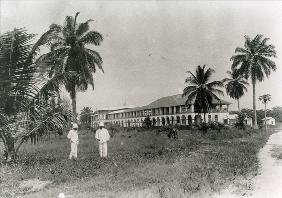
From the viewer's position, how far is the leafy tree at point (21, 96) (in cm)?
1066

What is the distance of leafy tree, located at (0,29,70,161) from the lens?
35.0 feet

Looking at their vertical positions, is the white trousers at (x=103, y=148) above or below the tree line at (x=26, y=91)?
below

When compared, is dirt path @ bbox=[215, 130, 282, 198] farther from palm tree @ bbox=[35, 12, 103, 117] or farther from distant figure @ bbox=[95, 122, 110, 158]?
palm tree @ bbox=[35, 12, 103, 117]

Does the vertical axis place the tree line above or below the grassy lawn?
above

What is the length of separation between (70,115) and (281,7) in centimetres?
676

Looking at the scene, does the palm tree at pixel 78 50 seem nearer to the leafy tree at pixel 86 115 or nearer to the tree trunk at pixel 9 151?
the tree trunk at pixel 9 151

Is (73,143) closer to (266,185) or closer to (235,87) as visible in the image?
(266,185)

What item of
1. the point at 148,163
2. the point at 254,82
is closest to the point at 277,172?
the point at 148,163

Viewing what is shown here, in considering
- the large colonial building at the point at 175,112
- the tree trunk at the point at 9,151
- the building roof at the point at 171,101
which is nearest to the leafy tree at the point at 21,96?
the tree trunk at the point at 9,151

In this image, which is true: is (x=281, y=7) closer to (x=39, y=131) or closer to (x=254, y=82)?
(x=39, y=131)

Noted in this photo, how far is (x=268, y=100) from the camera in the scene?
49.6 meters

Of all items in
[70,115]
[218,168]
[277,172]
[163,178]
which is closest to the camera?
[163,178]

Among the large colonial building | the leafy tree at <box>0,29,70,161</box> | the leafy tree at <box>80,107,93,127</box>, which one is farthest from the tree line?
the leafy tree at <box>80,107,93,127</box>

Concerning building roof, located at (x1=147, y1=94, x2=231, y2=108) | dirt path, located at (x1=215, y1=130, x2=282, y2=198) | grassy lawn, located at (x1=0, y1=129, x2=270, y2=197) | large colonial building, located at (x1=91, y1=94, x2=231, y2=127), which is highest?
building roof, located at (x1=147, y1=94, x2=231, y2=108)
